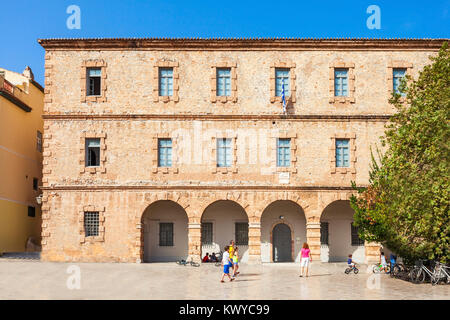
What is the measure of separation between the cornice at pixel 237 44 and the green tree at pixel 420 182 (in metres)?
6.71

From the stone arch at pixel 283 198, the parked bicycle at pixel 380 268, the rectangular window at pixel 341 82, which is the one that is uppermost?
the rectangular window at pixel 341 82

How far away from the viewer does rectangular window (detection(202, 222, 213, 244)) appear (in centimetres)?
3055

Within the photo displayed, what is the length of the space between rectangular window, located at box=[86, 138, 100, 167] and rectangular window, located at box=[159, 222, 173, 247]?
5.32 m

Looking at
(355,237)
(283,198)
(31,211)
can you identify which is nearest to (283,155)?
(283,198)

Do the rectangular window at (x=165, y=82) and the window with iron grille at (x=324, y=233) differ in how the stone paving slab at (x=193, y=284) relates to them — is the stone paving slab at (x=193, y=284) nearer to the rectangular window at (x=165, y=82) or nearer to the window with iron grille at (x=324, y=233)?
the window with iron grille at (x=324, y=233)

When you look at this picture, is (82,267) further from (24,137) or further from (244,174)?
(24,137)

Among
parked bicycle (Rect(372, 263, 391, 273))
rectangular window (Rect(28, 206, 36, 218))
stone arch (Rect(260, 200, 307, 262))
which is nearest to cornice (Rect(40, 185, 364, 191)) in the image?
stone arch (Rect(260, 200, 307, 262))

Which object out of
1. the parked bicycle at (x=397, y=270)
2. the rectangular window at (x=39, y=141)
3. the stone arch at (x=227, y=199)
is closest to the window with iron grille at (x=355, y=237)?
the stone arch at (x=227, y=199)

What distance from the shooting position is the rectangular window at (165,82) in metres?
28.9

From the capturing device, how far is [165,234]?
101 ft

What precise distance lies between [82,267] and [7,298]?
9.50 m

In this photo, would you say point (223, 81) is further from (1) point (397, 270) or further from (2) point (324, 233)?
(1) point (397, 270)

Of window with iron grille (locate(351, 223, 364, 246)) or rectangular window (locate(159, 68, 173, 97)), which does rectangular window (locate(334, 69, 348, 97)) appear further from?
rectangular window (locate(159, 68, 173, 97))
